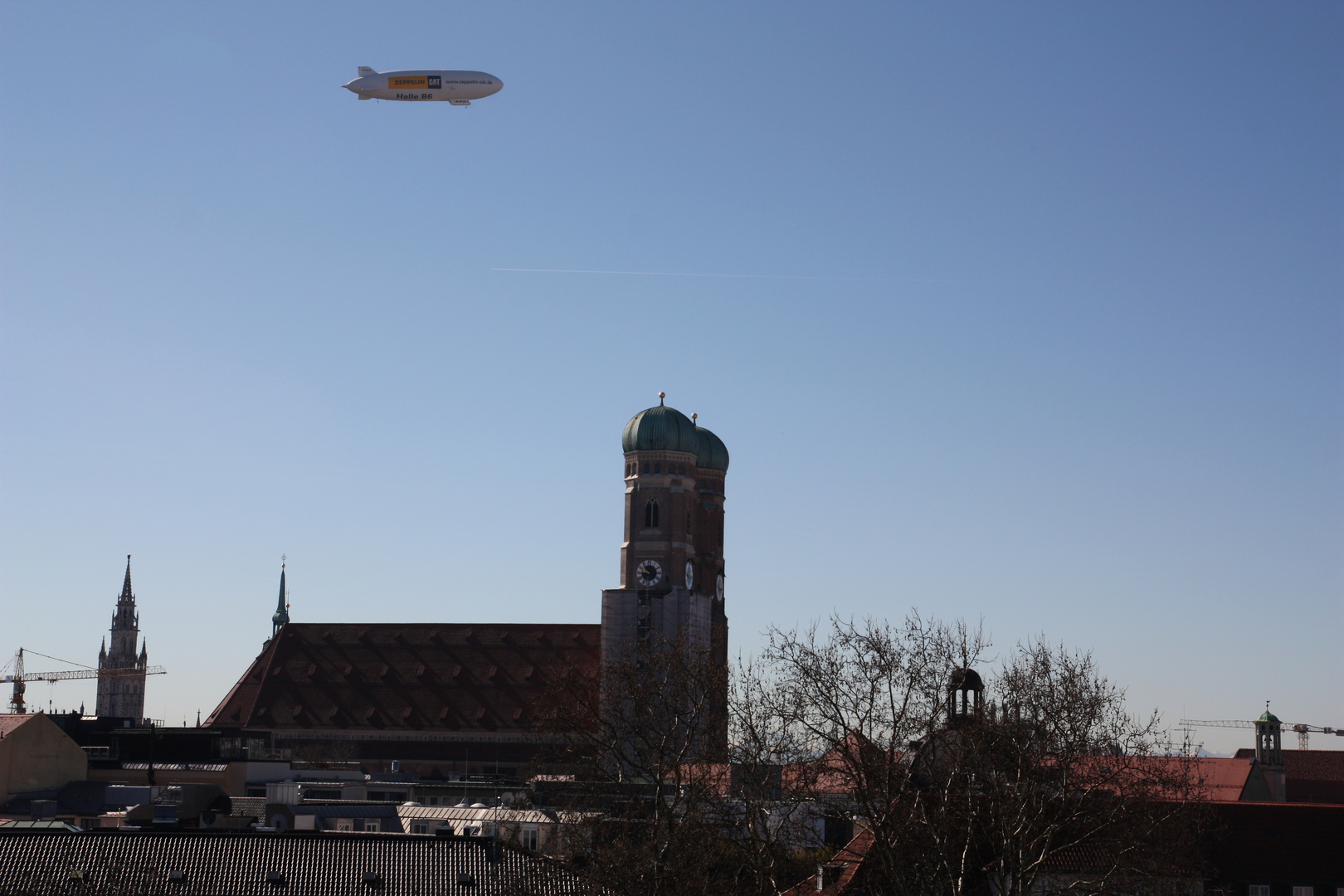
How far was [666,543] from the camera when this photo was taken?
149 m

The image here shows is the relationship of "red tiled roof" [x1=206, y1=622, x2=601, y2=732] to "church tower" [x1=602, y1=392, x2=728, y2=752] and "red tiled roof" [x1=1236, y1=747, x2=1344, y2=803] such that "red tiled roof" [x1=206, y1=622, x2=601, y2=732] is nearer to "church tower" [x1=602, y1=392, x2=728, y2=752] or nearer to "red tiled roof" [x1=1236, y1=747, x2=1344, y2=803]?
"church tower" [x1=602, y1=392, x2=728, y2=752]

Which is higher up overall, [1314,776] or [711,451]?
[711,451]

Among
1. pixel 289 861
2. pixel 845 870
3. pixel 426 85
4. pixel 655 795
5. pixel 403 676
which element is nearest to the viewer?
pixel 289 861

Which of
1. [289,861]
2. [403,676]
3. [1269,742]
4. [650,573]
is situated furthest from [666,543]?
[289,861]

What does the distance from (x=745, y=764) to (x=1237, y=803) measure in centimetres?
2542

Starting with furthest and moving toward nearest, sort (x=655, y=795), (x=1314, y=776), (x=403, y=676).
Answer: (x=403, y=676)
(x=1314, y=776)
(x=655, y=795)

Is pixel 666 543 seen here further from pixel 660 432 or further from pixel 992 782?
pixel 992 782

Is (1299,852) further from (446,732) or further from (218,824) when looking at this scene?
(446,732)

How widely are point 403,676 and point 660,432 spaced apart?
3391 cm

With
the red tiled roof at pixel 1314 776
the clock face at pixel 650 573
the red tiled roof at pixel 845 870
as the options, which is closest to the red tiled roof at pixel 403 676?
the clock face at pixel 650 573

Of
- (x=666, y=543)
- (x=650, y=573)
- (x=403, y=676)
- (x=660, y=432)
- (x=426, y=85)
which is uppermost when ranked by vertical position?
(x=426, y=85)

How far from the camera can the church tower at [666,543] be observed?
147 metres

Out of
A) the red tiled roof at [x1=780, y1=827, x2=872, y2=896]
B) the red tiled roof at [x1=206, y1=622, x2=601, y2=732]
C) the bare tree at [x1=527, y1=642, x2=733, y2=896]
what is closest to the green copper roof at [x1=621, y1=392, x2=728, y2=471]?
the red tiled roof at [x1=206, y1=622, x2=601, y2=732]

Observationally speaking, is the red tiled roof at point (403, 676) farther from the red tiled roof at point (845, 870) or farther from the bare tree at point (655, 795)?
the red tiled roof at point (845, 870)
